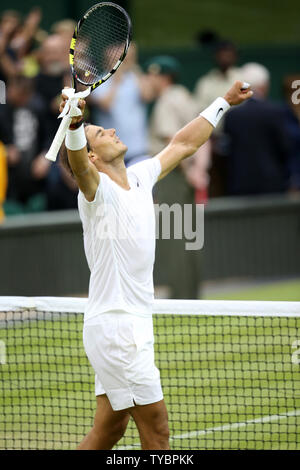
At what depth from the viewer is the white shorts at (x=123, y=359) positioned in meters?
5.06

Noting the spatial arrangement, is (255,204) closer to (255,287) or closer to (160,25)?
(255,287)

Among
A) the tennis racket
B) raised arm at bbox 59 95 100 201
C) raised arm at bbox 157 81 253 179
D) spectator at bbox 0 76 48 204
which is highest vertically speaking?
spectator at bbox 0 76 48 204

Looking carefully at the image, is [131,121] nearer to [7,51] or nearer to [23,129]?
[23,129]

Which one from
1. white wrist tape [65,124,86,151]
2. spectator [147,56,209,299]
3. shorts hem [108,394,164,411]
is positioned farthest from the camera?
spectator [147,56,209,299]

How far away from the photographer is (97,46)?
20.0 feet

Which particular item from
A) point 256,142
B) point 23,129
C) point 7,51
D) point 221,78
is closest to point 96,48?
point 23,129

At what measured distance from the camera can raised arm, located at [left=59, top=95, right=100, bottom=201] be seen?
489 centimetres

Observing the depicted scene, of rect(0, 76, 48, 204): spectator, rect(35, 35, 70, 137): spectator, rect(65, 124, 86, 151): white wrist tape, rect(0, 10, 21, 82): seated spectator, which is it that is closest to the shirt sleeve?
rect(65, 124, 86, 151): white wrist tape

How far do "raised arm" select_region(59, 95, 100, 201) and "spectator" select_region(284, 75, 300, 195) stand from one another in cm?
791

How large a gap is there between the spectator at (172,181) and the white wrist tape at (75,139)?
578 cm

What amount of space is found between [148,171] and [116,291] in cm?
88

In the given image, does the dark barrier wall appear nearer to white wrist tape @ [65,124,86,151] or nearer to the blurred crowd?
the blurred crowd

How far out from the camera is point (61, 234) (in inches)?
424
